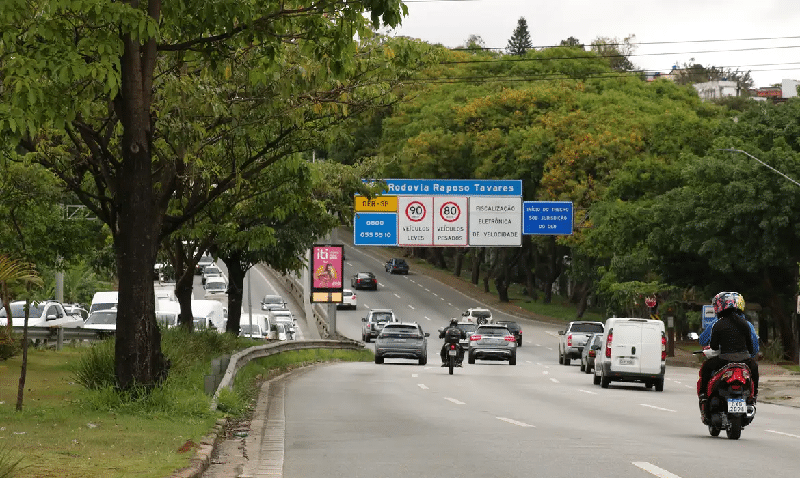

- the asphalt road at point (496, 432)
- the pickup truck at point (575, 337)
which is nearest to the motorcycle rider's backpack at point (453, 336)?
the asphalt road at point (496, 432)

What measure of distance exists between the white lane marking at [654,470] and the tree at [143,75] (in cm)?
583

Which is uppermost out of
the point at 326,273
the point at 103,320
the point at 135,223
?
the point at 326,273

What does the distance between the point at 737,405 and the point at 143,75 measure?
8854 millimetres

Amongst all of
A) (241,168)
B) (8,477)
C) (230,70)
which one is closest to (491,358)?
(241,168)

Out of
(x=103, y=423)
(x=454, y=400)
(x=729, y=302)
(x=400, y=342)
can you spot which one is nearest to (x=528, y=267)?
(x=400, y=342)

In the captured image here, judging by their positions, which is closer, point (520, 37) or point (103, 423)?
point (103, 423)

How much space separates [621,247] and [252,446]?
1853 inches

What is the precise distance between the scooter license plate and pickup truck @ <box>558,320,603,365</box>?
33668mm

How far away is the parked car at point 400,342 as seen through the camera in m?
44.3

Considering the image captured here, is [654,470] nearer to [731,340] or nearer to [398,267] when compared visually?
[731,340]

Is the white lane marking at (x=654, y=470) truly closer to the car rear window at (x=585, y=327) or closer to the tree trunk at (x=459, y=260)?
the car rear window at (x=585, y=327)

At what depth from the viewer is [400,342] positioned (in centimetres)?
4453

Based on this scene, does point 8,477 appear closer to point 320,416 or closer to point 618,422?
point 320,416

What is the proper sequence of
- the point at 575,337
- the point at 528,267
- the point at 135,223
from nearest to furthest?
the point at 135,223 → the point at 575,337 → the point at 528,267
